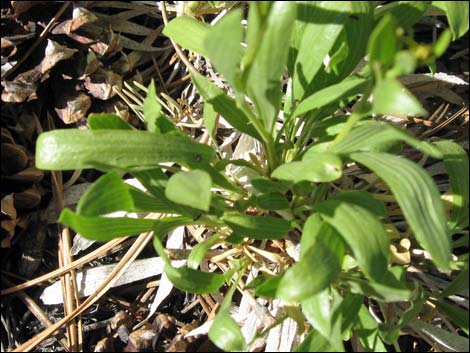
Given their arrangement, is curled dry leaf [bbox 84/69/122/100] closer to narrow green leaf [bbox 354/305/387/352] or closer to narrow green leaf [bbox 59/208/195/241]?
narrow green leaf [bbox 59/208/195/241]

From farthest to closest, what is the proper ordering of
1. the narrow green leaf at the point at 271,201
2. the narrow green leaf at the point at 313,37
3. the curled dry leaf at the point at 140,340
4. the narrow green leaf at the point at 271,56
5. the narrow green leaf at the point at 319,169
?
the curled dry leaf at the point at 140,340
the narrow green leaf at the point at 271,201
the narrow green leaf at the point at 313,37
the narrow green leaf at the point at 319,169
the narrow green leaf at the point at 271,56

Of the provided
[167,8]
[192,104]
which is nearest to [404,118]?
[192,104]

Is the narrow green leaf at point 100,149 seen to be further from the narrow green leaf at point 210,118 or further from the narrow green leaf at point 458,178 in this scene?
the narrow green leaf at point 458,178

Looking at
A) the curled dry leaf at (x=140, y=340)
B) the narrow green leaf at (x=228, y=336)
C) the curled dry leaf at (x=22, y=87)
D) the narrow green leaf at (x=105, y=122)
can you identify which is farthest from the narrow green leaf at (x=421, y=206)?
the curled dry leaf at (x=22, y=87)

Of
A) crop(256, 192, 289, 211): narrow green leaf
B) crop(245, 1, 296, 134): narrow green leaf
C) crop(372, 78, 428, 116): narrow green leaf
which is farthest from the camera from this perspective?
crop(256, 192, 289, 211): narrow green leaf

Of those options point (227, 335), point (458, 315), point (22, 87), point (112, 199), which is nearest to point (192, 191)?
point (112, 199)

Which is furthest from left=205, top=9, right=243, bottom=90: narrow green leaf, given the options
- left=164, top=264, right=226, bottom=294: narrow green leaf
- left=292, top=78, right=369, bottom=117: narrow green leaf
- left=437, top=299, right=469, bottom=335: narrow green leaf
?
left=437, top=299, right=469, bottom=335: narrow green leaf
